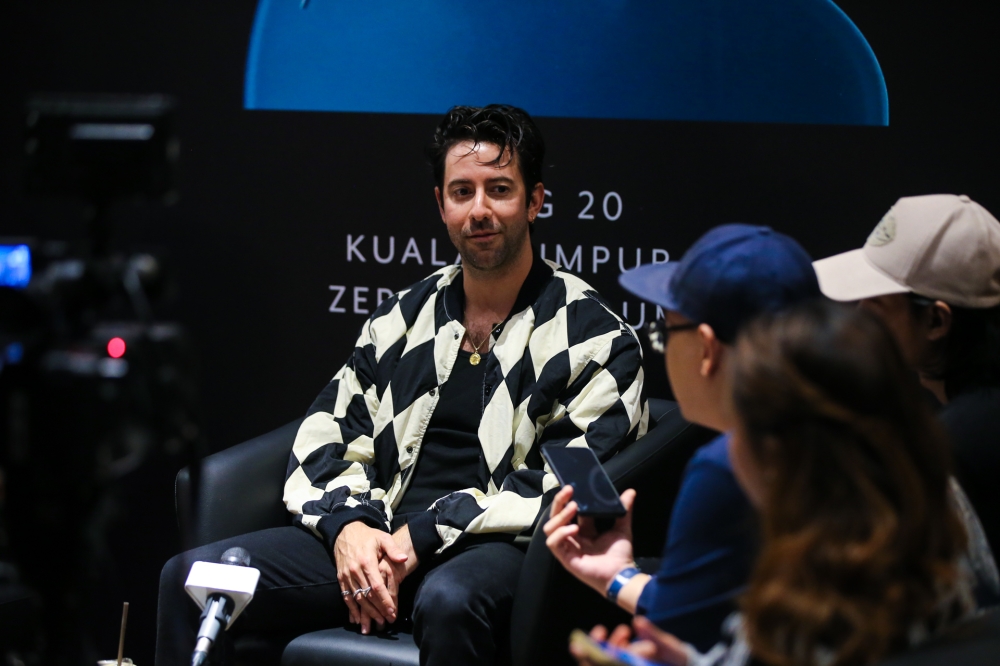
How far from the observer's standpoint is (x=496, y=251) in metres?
2.56

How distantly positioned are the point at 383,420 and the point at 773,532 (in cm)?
162

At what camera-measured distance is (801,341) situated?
1057 mm

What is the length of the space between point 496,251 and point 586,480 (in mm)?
853

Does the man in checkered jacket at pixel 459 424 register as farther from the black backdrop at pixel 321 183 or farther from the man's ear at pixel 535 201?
the black backdrop at pixel 321 183

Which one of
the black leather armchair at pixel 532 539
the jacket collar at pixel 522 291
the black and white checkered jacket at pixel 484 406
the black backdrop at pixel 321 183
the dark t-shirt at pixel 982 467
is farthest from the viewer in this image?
the black backdrop at pixel 321 183

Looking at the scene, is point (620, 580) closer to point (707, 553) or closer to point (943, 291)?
point (707, 553)

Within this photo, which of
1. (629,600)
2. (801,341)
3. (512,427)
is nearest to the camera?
(801,341)

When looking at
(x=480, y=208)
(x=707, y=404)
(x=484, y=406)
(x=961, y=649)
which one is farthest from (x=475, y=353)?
(x=961, y=649)

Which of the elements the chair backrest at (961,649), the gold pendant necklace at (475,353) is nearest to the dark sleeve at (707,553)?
the chair backrest at (961,649)

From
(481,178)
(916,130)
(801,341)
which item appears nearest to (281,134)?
(481,178)

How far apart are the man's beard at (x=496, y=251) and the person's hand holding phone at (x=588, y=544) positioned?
89 centimetres

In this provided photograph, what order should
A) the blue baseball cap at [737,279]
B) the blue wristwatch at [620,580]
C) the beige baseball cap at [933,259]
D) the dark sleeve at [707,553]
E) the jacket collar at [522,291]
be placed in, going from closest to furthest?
the dark sleeve at [707,553]
the blue baseball cap at [737,279]
the blue wristwatch at [620,580]
the beige baseball cap at [933,259]
the jacket collar at [522,291]

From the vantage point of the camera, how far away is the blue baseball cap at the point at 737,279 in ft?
4.64

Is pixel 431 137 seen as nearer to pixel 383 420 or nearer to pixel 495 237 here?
pixel 495 237
